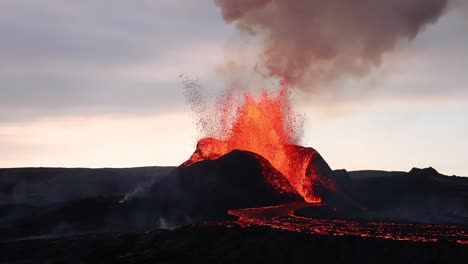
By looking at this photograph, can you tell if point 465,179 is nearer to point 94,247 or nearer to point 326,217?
point 326,217

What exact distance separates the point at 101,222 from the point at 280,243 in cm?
3373

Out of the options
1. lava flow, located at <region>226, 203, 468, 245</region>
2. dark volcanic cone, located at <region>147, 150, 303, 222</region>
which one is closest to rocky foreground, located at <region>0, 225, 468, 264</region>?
lava flow, located at <region>226, 203, 468, 245</region>

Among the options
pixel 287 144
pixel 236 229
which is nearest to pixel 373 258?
pixel 236 229

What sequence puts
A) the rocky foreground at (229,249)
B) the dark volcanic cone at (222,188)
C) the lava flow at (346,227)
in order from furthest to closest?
the dark volcanic cone at (222,188), the lava flow at (346,227), the rocky foreground at (229,249)

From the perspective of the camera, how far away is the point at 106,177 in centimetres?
14038

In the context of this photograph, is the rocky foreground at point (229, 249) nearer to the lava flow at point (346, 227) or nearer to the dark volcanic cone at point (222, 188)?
the lava flow at point (346, 227)

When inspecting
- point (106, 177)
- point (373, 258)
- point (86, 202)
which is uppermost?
point (106, 177)

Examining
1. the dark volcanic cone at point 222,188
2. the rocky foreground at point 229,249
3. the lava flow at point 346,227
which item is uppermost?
the dark volcanic cone at point 222,188

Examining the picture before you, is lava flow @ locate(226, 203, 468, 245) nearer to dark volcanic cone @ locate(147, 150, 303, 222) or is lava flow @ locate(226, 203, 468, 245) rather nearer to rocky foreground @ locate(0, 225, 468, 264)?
rocky foreground @ locate(0, 225, 468, 264)

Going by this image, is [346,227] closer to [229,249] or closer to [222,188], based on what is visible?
[229,249]

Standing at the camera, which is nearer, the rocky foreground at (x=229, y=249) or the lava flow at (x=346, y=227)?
the rocky foreground at (x=229, y=249)

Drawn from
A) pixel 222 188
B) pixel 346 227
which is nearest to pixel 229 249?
pixel 346 227

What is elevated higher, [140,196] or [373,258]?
[140,196]

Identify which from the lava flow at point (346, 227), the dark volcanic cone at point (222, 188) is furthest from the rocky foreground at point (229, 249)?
the dark volcanic cone at point (222, 188)
